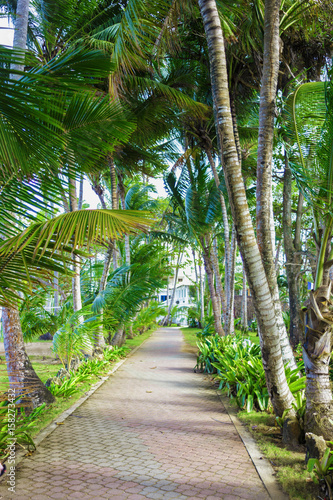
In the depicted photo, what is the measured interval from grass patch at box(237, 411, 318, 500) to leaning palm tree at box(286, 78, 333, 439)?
1.36 ft

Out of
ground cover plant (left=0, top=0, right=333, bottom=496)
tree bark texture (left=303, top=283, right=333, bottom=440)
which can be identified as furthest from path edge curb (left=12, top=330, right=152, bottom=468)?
tree bark texture (left=303, top=283, right=333, bottom=440)

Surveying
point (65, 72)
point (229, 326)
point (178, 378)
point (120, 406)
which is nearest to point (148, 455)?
point (120, 406)

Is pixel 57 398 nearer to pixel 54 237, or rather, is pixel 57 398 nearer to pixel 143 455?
pixel 143 455

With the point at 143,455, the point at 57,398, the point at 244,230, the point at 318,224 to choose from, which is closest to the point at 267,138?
the point at 318,224

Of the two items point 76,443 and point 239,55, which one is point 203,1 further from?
point 76,443

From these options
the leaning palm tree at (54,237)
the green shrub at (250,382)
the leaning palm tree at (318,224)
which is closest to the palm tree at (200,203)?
the green shrub at (250,382)

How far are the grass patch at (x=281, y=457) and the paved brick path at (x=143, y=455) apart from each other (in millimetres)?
247

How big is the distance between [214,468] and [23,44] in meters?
6.52

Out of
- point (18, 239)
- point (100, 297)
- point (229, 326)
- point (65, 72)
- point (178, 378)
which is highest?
point (65, 72)

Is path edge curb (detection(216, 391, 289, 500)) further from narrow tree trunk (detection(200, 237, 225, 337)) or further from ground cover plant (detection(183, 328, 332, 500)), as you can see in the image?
narrow tree trunk (detection(200, 237, 225, 337))

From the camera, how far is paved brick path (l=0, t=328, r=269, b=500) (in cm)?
350

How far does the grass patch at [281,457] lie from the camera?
3.44 metres

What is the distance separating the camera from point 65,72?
3.18 m

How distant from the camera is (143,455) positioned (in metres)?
4.39
